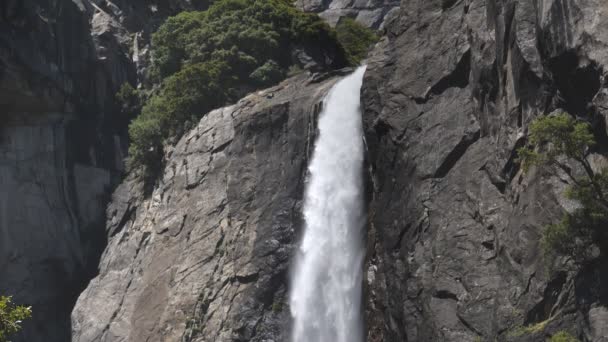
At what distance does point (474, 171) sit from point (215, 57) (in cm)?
1906

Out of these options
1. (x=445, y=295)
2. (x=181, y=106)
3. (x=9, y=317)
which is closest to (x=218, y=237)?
(x=181, y=106)

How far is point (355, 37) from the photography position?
5156 cm

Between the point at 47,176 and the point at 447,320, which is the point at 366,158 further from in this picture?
the point at 47,176

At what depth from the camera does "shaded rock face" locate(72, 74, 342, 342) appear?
1209 inches

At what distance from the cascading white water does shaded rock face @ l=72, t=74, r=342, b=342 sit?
582mm

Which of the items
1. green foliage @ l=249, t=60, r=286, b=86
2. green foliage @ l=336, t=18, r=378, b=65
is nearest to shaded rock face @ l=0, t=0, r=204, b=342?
green foliage @ l=249, t=60, r=286, b=86

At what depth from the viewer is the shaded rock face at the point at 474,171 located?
19.9 m

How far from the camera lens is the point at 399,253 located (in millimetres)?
25844

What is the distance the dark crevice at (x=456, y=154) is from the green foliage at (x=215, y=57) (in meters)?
15.1

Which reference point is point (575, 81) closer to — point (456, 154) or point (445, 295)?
point (456, 154)

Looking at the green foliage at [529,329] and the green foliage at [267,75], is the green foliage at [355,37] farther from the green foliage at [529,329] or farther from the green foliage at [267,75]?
the green foliage at [529,329]

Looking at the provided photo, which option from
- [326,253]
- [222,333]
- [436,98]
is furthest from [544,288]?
[222,333]

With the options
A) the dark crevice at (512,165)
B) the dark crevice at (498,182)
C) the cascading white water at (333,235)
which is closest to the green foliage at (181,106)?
the cascading white water at (333,235)

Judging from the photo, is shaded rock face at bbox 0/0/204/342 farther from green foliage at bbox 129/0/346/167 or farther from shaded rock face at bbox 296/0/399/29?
shaded rock face at bbox 296/0/399/29
